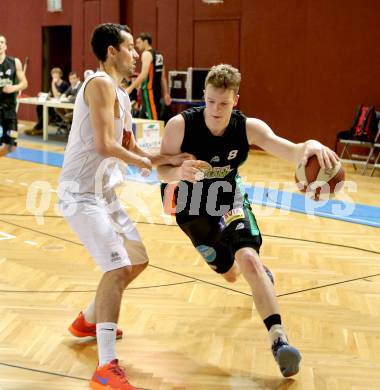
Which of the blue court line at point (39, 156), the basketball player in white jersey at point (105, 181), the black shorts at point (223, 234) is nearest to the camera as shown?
the basketball player in white jersey at point (105, 181)

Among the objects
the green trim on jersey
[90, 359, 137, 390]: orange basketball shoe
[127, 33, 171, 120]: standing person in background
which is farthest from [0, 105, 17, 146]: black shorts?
[90, 359, 137, 390]: orange basketball shoe

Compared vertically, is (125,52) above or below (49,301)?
above

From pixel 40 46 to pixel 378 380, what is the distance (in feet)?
56.8

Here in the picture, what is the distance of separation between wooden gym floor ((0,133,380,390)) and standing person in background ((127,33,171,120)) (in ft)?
17.7

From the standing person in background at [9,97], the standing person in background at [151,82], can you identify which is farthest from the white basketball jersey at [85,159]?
the standing person in background at [151,82]

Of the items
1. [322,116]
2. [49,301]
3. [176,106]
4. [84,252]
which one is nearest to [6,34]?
[176,106]

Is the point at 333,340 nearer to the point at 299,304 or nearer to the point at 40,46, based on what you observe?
the point at 299,304

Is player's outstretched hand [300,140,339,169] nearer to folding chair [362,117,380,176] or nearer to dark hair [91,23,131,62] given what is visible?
dark hair [91,23,131,62]

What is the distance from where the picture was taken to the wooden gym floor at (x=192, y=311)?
11.9ft

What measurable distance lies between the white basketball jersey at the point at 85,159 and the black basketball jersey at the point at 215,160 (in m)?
0.47

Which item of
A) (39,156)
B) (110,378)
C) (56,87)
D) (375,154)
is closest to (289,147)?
(110,378)

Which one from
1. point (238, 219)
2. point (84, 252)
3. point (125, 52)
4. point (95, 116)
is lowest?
point (84, 252)

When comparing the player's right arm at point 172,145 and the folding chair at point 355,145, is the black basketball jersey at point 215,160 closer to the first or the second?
the player's right arm at point 172,145

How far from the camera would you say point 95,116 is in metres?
3.47
